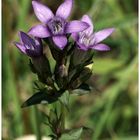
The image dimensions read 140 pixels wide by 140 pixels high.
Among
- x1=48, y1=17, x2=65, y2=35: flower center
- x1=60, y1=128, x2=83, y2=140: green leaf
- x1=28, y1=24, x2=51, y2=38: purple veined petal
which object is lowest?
x1=60, y1=128, x2=83, y2=140: green leaf

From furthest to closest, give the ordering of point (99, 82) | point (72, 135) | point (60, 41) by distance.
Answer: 1. point (99, 82)
2. point (72, 135)
3. point (60, 41)

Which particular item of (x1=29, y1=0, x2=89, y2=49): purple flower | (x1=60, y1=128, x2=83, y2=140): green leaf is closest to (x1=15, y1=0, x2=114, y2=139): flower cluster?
(x1=29, y1=0, x2=89, y2=49): purple flower

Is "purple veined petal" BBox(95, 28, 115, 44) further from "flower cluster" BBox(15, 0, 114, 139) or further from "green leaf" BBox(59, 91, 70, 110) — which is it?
"green leaf" BBox(59, 91, 70, 110)

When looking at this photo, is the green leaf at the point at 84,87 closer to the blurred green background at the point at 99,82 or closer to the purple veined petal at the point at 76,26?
the purple veined petal at the point at 76,26

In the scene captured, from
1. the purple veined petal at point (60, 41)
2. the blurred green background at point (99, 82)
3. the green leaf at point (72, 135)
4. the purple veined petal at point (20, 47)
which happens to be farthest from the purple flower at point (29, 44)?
the blurred green background at point (99, 82)

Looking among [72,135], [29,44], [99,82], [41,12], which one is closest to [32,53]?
[29,44]

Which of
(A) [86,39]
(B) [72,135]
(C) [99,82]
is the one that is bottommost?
(B) [72,135]

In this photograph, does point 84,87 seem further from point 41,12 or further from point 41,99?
point 41,12
